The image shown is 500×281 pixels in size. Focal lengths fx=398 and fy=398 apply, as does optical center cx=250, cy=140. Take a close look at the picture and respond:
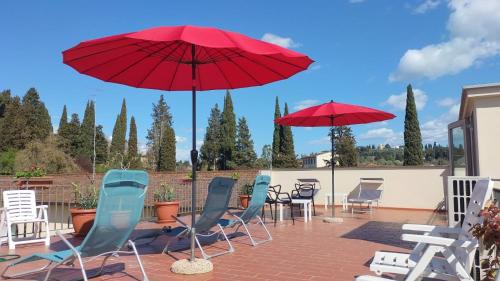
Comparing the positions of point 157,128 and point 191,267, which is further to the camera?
point 157,128

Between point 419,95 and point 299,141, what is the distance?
8.56 m

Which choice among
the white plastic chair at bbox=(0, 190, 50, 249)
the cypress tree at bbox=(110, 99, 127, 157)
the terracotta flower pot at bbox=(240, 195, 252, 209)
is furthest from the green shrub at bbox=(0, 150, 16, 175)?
the white plastic chair at bbox=(0, 190, 50, 249)

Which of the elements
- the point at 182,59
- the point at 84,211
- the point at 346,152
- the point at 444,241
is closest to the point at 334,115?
the point at 182,59

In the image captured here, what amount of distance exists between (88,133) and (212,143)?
1490 centimetres

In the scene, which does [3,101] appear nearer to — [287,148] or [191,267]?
[287,148]

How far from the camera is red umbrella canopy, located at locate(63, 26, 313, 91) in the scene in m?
3.27

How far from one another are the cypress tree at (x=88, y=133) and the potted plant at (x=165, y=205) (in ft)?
107

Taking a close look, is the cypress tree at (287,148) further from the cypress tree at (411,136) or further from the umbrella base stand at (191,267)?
the umbrella base stand at (191,267)

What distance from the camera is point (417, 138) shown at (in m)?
24.7

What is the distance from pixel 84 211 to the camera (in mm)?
6355

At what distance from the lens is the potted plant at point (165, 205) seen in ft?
26.4

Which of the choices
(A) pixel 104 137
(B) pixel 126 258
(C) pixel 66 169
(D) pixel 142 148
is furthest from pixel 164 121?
(B) pixel 126 258

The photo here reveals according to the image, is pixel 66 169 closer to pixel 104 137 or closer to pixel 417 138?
pixel 104 137

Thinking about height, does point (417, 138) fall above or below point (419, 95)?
below
